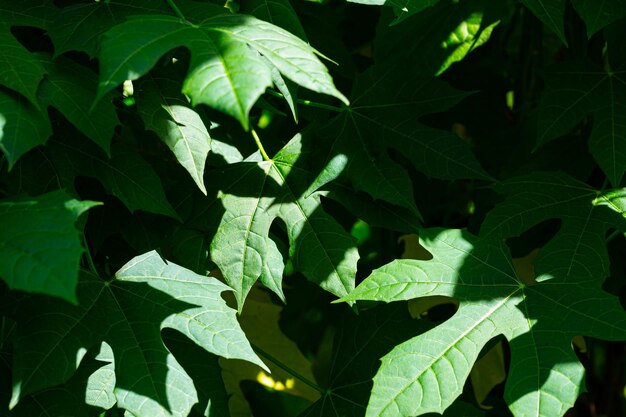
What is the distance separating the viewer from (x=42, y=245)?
0.84 metres

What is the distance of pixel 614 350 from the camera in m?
1.88

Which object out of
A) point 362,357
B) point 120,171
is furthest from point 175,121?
point 362,357

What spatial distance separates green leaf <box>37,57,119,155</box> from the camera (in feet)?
3.44

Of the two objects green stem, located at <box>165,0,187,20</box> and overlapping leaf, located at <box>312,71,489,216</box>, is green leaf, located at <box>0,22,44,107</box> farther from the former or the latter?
overlapping leaf, located at <box>312,71,489,216</box>

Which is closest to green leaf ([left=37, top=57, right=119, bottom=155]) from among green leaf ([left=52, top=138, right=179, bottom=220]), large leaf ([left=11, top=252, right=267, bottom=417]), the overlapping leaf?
green leaf ([left=52, top=138, right=179, bottom=220])

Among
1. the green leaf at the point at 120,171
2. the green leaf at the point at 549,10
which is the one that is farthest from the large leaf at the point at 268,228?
the green leaf at the point at 549,10

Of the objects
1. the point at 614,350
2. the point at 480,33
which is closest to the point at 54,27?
the point at 480,33

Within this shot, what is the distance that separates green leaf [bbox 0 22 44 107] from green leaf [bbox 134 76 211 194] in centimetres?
16

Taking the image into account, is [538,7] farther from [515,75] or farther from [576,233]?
[515,75]

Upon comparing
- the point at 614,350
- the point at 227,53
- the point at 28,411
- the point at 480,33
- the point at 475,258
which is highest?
the point at 227,53

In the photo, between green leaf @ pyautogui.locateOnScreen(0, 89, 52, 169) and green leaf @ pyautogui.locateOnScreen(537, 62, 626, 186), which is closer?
green leaf @ pyautogui.locateOnScreen(0, 89, 52, 169)

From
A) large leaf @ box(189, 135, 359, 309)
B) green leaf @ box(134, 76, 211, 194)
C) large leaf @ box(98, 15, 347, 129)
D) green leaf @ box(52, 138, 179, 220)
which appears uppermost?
large leaf @ box(98, 15, 347, 129)

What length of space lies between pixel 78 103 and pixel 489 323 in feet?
2.26

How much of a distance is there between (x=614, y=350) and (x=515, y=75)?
0.73 m
